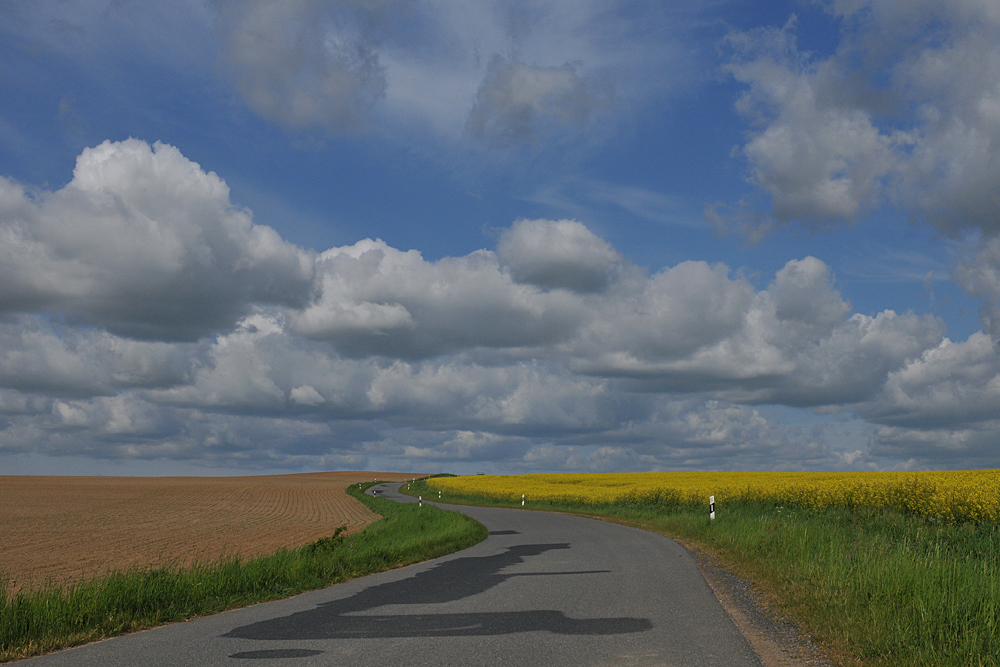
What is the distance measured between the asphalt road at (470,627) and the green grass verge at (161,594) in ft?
1.52

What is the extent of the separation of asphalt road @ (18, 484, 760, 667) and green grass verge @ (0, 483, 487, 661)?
46 centimetres

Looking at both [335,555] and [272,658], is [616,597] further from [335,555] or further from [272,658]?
[335,555]

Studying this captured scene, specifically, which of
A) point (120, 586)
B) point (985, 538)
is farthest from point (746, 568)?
point (120, 586)

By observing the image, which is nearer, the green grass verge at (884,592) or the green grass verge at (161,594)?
the green grass verge at (884,592)

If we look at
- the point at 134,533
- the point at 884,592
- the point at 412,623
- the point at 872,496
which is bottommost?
the point at 134,533

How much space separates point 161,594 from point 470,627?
5.01m

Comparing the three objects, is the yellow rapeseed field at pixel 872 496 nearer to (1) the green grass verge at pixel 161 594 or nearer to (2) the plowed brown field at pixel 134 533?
(1) the green grass verge at pixel 161 594

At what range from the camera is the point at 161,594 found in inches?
424

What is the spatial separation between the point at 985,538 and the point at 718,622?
939cm

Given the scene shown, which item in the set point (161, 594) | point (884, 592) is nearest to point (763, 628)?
point (884, 592)

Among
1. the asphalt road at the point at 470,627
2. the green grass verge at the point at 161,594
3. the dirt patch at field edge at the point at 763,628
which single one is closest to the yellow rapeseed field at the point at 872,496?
the asphalt road at the point at 470,627

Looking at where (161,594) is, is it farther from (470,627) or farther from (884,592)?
(884,592)

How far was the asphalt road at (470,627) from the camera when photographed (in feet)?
24.4

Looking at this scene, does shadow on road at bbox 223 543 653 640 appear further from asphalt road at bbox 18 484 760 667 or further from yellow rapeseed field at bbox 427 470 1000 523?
yellow rapeseed field at bbox 427 470 1000 523
